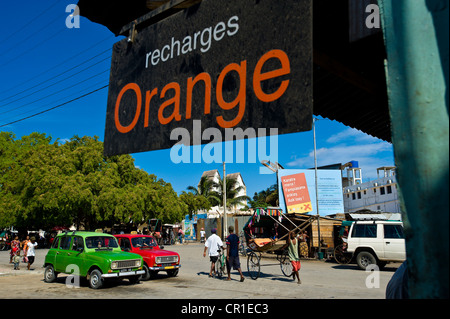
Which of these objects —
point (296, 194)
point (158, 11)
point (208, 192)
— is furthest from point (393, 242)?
point (208, 192)

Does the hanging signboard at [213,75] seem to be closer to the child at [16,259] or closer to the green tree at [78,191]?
the child at [16,259]

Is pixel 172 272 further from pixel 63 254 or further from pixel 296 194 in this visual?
pixel 296 194

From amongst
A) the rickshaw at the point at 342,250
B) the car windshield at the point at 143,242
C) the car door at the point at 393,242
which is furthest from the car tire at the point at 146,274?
the car door at the point at 393,242

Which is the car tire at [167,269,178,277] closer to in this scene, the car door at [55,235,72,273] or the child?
the car door at [55,235,72,273]

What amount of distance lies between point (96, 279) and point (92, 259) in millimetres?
706

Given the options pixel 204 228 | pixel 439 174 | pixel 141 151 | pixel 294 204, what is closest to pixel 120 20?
pixel 141 151

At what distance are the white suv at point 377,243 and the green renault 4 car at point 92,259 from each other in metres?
10.1

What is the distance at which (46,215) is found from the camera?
29.4 metres

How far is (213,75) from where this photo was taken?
2.47 metres

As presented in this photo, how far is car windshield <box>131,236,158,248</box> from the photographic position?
45.4 feet

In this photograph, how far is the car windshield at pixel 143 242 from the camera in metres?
13.8

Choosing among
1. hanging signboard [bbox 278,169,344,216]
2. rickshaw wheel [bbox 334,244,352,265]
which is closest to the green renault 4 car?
rickshaw wheel [bbox 334,244,352,265]

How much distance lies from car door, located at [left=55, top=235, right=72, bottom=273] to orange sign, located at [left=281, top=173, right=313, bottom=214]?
87.8 ft

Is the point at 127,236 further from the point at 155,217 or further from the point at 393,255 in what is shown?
the point at 155,217
